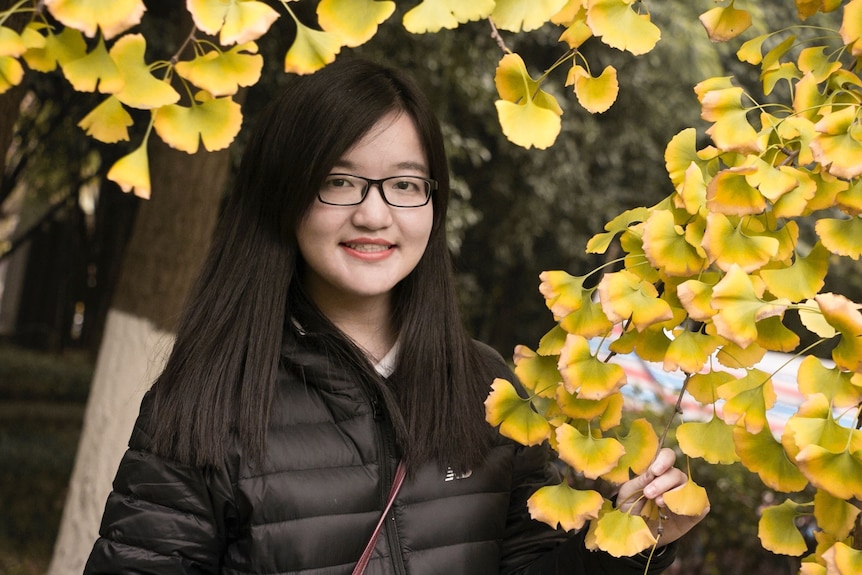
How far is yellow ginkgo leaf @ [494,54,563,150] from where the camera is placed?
1.11m

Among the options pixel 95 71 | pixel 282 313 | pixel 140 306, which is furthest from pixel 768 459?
pixel 140 306

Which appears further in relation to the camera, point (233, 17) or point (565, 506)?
point (565, 506)

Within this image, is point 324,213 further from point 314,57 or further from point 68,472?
point 68,472

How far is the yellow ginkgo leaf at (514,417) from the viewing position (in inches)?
50.8

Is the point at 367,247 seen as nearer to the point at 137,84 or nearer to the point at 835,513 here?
the point at 137,84

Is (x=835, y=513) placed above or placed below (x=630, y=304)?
below

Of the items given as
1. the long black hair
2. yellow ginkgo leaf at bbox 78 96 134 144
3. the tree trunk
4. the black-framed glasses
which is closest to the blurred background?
the tree trunk

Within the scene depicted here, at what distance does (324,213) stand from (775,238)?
0.83 metres

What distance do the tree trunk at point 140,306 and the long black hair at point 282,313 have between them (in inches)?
88.4

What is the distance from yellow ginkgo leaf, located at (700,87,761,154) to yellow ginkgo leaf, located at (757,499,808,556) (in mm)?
463

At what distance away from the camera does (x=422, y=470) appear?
1.77 meters

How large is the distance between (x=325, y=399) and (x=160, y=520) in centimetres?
35

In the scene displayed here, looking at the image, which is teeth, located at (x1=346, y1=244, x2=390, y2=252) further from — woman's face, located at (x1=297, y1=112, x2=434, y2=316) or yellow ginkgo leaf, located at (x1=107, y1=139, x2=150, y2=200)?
yellow ginkgo leaf, located at (x1=107, y1=139, x2=150, y2=200)

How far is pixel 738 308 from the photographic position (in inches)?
41.8
